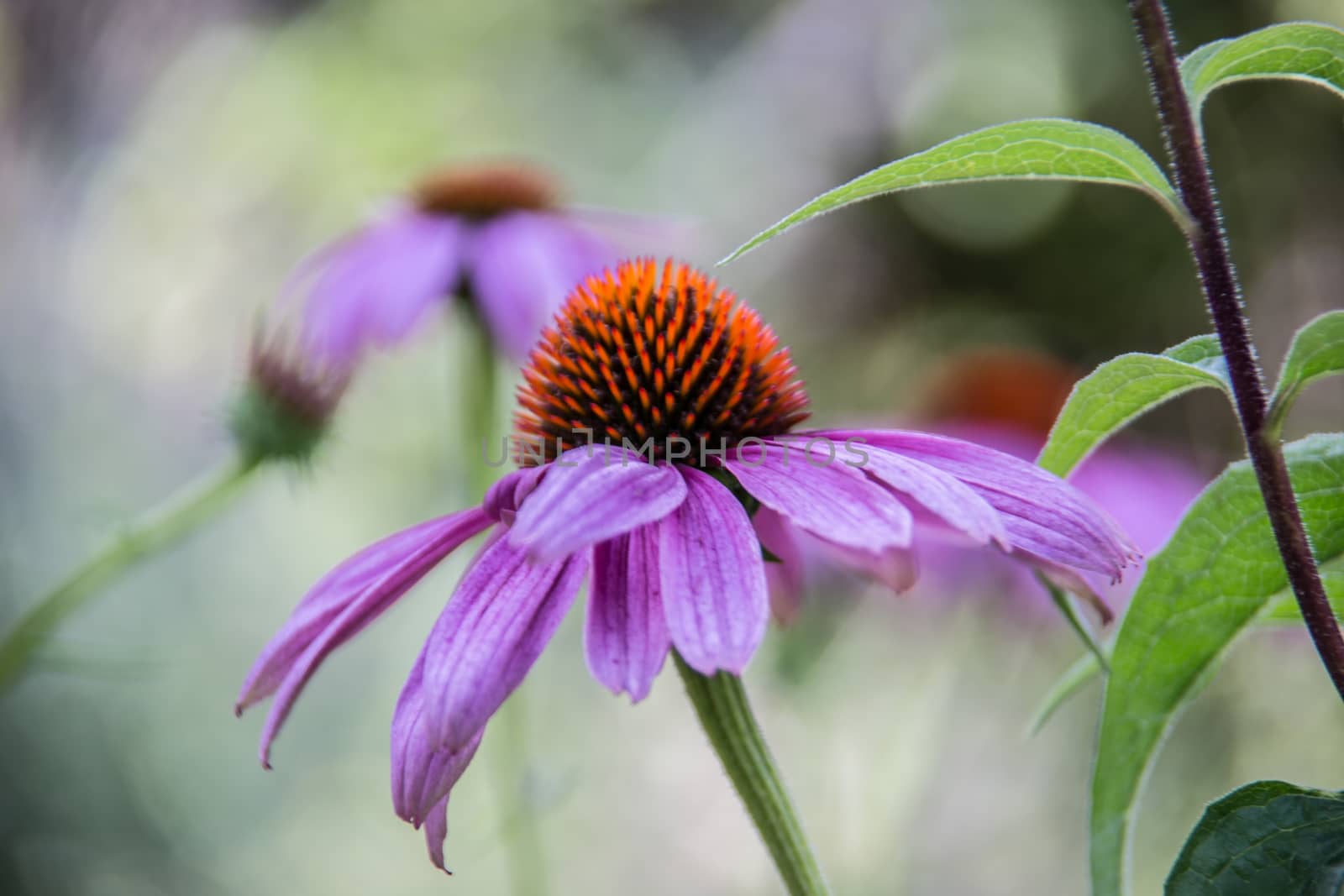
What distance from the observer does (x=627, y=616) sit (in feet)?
1.40

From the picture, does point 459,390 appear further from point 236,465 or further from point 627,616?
point 627,616

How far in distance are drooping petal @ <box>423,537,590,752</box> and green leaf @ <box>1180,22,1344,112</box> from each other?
28cm

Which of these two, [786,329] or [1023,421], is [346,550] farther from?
[1023,421]

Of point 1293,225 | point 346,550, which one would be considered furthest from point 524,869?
point 1293,225

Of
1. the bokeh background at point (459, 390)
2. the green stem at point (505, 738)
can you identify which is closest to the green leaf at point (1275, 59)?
the green stem at point (505, 738)

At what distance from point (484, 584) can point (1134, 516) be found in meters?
1.04

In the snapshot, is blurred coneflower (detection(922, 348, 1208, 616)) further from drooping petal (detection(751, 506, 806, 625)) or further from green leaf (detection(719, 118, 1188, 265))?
green leaf (detection(719, 118, 1188, 265))

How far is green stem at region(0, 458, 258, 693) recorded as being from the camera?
2.46ft

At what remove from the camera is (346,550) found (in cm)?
259

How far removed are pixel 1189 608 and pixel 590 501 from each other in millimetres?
217

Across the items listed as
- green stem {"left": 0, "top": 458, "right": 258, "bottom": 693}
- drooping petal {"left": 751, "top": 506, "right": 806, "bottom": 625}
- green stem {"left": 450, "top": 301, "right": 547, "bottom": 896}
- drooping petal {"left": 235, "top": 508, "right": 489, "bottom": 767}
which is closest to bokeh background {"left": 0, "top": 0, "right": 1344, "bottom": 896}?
green stem {"left": 450, "top": 301, "right": 547, "bottom": 896}

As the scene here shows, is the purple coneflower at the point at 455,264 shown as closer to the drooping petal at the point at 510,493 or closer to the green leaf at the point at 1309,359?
the drooping petal at the point at 510,493

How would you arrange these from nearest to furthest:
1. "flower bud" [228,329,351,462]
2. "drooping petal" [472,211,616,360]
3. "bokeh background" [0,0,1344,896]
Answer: "flower bud" [228,329,351,462] → "drooping petal" [472,211,616,360] → "bokeh background" [0,0,1344,896]

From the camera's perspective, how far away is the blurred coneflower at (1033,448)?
120 centimetres
